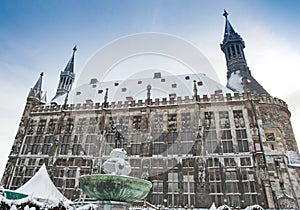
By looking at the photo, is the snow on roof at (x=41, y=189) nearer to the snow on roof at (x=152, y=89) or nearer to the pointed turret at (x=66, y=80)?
the snow on roof at (x=152, y=89)

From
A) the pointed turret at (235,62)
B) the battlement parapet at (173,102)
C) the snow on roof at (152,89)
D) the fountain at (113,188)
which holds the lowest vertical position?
the fountain at (113,188)

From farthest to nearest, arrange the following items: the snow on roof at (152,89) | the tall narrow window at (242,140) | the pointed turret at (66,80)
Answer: the pointed turret at (66,80) → the snow on roof at (152,89) → the tall narrow window at (242,140)

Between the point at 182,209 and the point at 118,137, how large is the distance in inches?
364

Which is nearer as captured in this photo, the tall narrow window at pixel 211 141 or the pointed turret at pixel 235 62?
the tall narrow window at pixel 211 141

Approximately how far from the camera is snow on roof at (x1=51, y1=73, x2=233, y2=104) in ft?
80.3

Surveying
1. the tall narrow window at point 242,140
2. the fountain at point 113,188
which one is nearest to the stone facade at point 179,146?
the tall narrow window at point 242,140

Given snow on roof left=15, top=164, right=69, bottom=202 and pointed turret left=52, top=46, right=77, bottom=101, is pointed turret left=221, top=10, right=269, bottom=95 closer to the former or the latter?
snow on roof left=15, top=164, right=69, bottom=202

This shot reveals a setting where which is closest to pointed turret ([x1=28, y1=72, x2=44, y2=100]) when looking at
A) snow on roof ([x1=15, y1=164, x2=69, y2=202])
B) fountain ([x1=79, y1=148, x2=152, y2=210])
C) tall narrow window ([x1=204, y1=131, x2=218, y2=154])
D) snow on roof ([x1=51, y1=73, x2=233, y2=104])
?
snow on roof ([x1=51, y1=73, x2=233, y2=104])

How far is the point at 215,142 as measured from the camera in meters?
20.2

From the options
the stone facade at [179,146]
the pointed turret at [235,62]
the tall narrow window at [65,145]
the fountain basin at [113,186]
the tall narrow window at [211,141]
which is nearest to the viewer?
the fountain basin at [113,186]

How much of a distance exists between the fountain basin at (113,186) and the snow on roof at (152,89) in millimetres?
16784

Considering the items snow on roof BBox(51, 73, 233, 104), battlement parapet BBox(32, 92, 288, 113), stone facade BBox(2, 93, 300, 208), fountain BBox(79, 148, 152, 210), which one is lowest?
fountain BBox(79, 148, 152, 210)

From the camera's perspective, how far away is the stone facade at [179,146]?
18.4 meters

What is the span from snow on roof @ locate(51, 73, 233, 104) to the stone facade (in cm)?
193
